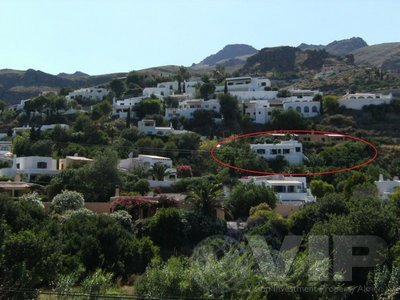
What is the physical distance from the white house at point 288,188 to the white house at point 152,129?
1726cm

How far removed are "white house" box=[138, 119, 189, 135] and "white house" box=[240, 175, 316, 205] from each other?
56.6ft

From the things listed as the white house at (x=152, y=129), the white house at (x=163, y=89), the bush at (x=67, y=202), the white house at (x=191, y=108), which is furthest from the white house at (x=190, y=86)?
the bush at (x=67, y=202)

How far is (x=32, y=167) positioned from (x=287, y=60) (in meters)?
78.0

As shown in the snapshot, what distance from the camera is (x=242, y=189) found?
36.6m

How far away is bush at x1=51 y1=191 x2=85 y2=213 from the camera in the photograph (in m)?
33.5

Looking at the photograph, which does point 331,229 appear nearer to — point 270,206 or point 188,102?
point 270,206

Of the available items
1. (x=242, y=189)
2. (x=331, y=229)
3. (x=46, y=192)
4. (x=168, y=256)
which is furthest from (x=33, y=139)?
(x=331, y=229)

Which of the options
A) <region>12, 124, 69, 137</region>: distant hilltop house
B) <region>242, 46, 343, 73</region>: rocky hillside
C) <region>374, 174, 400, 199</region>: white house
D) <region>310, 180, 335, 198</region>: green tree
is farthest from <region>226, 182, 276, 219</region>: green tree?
<region>242, 46, 343, 73</region>: rocky hillside

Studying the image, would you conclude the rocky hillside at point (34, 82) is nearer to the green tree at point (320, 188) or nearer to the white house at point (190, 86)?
the white house at point (190, 86)

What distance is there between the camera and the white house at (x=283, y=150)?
173ft

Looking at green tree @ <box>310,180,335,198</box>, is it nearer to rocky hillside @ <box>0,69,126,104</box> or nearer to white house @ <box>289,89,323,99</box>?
white house @ <box>289,89,323,99</box>

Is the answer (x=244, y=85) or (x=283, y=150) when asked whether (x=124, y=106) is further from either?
(x=283, y=150)

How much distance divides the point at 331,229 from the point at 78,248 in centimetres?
1015

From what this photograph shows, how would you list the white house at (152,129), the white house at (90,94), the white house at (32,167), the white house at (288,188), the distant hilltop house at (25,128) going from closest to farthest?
the white house at (288,188) < the white house at (32,167) < the white house at (152,129) < the distant hilltop house at (25,128) < the white house at (90,94)
